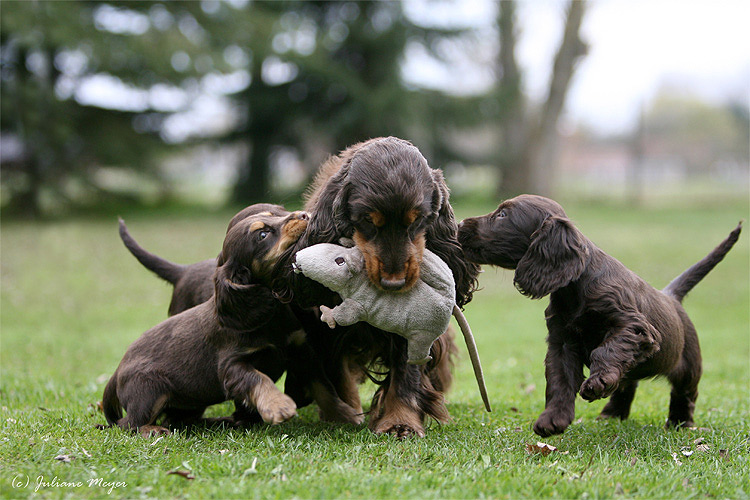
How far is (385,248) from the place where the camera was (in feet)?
12.3

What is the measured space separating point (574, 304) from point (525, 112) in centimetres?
2412

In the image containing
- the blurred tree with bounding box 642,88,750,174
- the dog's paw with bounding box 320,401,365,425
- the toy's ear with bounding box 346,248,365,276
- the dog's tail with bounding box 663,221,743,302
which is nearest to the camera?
the toy's ear with bounding box 346,248,365,276

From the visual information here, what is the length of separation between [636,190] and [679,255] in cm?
1186

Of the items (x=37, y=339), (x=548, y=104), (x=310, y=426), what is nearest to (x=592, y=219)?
(x=548, y=104)

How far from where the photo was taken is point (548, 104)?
24.1 meters

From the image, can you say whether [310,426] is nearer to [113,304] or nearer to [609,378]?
[609,378]

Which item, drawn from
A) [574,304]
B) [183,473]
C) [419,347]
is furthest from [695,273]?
[183,473]

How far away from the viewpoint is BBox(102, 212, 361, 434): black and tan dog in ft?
13.7

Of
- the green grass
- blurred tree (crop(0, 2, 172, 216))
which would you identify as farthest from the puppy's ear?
blurred tree (crop(0, 2, 172, 216))

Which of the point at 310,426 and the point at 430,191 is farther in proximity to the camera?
the point at 310,426

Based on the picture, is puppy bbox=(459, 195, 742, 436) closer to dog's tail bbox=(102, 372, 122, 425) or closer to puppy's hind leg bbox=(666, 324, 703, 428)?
puppy's hind leg bbox=(666, 324, 703, 428)

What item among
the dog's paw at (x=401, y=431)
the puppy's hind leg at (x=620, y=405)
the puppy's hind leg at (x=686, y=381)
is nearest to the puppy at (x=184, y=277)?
the dog's paw at (x=401, y=431)

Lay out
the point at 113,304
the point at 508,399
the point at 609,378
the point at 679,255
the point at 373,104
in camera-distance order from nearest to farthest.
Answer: the point at 609,378 < the point at 508,399 < the point at 113,304 < the point at 679,255 < the point at 373,104

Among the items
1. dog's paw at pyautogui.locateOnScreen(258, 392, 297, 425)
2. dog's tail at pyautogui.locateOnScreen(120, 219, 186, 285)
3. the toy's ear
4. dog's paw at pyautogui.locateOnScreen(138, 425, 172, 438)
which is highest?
the toy's ear
